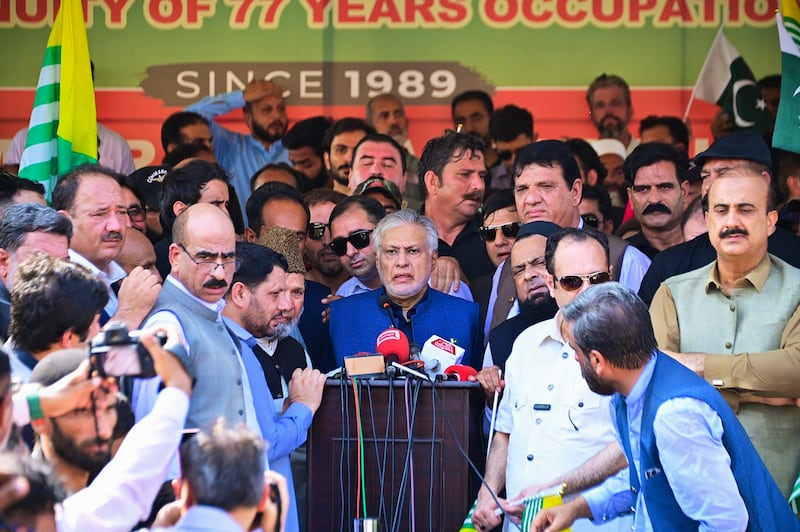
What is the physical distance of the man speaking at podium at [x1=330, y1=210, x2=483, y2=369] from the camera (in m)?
6.70

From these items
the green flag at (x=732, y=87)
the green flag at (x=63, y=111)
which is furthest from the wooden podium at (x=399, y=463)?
the green flag at (x=732, y=87)

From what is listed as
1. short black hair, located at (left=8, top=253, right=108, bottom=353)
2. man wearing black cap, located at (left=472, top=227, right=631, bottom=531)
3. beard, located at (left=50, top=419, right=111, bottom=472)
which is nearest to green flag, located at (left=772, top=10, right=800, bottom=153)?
man wearing black cap, located at (left=472, top=227, right=631, bottom=531)

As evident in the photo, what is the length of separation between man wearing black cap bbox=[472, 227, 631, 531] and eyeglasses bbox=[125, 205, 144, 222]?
253 centimetres

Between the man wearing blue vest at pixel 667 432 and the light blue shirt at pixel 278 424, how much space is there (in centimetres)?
144

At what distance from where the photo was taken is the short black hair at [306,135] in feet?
33.7

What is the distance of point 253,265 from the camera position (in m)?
6.23

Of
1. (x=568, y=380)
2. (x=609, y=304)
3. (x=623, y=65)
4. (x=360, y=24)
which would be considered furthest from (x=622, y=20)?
(x=609, y=304)

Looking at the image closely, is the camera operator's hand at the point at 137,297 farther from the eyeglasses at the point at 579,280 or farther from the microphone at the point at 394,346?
the eyeglasses at the point at 579,280

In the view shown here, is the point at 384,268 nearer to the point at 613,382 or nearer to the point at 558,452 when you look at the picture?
the point at 558,452

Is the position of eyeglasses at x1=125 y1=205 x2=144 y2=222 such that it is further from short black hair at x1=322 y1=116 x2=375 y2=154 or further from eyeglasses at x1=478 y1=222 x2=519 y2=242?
short black hair at x1=322 y1=116 x2=375 y2=154

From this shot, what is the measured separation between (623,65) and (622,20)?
1.14 feet

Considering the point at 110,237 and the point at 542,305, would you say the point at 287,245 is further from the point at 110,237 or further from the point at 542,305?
the point at 542,305

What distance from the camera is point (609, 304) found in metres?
4.74

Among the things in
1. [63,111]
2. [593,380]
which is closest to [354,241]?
[63,111]
